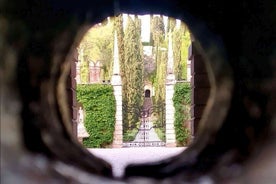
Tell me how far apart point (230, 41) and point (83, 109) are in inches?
368

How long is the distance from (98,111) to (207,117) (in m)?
9.22

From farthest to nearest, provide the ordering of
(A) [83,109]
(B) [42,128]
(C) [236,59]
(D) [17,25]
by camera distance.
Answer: (A) [83,109] → (C) [236,59] → (B) [42,128] → (D) [17,25]

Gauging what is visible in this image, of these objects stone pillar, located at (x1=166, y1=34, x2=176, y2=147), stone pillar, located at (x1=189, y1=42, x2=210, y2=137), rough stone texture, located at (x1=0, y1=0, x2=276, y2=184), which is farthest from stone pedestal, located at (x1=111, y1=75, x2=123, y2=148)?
rough stone texture, located at (x1=0, y1=0, x2=276, y2=184)

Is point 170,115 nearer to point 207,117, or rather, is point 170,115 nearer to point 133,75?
point 133,75

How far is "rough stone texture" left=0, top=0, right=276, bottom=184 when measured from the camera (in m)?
0.94

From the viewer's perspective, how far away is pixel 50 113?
1288mm

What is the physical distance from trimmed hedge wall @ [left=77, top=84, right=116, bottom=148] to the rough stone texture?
350 inches

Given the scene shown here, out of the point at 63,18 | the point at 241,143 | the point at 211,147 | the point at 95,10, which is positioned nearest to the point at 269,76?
the point at 241,143

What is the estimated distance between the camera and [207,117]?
4.75 ft

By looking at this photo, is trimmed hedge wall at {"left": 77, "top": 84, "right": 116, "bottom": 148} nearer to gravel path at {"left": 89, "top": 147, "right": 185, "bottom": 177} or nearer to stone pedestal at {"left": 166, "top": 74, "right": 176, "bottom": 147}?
stone pedestal at {"left": 166, "top": 74, "right": 176, "bottom": 147}

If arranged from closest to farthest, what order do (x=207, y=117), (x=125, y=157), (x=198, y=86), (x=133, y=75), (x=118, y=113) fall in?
(x=207, y=117)
(x=198, y=86)
(x=125, y=157)
(x=118, y=113)
(x=133, y=75)

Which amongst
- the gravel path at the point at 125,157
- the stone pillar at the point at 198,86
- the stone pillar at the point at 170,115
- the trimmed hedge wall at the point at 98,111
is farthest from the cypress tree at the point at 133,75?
the stone pillar at the point at 198,86

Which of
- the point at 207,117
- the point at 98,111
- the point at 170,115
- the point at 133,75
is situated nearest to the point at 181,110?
the point at 170,115

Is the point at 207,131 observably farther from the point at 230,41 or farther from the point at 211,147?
the point at 230,41
